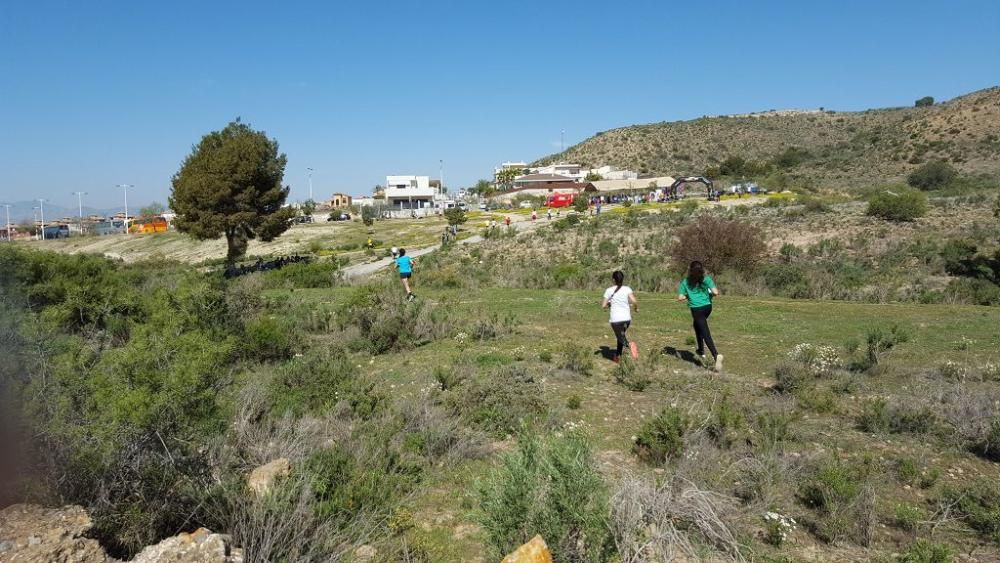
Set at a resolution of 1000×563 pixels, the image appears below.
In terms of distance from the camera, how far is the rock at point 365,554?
14.8ft

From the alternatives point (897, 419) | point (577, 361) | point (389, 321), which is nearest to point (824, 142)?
point (389, 321)

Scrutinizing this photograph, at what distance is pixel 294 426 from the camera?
6.43 metres

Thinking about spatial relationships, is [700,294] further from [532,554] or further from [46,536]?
[46,536]

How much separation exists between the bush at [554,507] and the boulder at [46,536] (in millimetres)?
2384

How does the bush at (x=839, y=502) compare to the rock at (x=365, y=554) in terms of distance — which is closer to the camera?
the rock at (x=365, y=554)

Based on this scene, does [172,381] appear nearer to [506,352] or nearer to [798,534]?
[798,534]

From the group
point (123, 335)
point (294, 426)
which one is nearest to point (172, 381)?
point (294, 426)

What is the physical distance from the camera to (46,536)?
3.65 meters

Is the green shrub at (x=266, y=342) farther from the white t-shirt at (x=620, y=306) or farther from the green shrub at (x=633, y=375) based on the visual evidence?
the green shrub at (x=633, y=375)

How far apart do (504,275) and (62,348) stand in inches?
781

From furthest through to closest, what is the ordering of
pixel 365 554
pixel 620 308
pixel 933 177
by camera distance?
pixel 933 177 < pixel 620 308 < pixel 365 554

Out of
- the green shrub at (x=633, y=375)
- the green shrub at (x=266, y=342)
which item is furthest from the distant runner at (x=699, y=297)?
the green shrub at (x=266, y=342)

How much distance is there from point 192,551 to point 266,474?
1.43m

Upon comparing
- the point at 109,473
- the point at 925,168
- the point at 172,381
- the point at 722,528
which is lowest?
the point at 722,528
